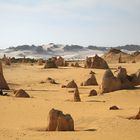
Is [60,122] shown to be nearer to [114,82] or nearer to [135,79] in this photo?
[114,82]

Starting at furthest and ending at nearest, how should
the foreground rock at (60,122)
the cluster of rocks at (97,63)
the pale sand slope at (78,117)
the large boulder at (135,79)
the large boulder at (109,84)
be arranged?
the cluster of rocks at (97,63)
the large boulder at (135,79)
the large boulder at (109,84)
the foreground rock at (60,122)
the pale sand slope at (78,117)

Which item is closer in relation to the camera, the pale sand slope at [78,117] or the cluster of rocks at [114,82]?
the pale sand slope at [78,117]

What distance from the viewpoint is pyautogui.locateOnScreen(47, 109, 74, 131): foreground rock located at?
37.3 ft

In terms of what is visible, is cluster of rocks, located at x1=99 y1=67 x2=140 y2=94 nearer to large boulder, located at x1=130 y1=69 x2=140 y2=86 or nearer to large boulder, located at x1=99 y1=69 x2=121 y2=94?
large boulder, located at x1=99 y1=69 x2=121 y2=94

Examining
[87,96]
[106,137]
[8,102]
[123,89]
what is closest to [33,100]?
[8,102]

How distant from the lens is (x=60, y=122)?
1135cm

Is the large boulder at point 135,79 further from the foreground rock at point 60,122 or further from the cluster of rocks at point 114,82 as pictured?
the foreground rock at point 60,122

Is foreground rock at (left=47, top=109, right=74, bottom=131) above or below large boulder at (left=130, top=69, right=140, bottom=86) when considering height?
above

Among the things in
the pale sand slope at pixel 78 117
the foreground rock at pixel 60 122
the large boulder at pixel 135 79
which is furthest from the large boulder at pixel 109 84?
the foreground rock at pixel 60 122

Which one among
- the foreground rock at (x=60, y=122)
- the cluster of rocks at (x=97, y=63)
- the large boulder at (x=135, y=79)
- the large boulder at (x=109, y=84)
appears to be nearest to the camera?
the foreground rock at (x=60, y=122)

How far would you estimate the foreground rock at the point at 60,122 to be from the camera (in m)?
11.4

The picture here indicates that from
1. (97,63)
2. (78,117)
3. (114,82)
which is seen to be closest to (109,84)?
(114,82)

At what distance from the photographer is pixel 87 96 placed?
1980 cm

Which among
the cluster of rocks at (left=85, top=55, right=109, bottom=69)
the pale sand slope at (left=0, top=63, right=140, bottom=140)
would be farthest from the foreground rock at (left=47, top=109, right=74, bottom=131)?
the cluster of rocks at (left=85, top=55, right=109, bottom=69)
